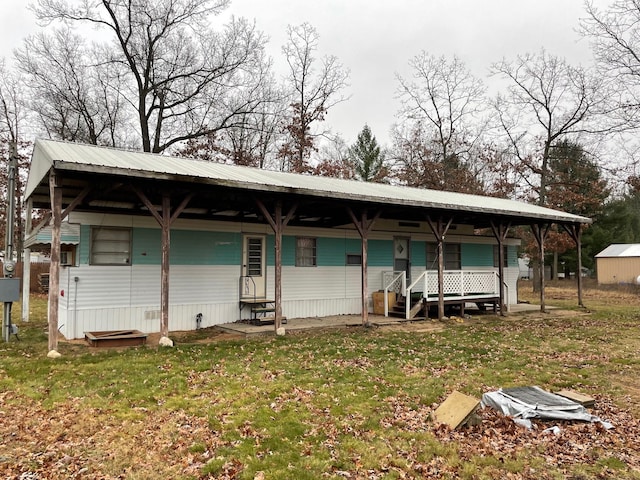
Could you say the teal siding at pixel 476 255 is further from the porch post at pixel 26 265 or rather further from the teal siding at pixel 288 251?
the porch post at pixel 26 265

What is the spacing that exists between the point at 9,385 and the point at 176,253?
5.14 metres

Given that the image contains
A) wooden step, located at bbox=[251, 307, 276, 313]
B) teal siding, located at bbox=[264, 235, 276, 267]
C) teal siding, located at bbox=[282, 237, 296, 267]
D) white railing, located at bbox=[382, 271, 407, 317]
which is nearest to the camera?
wooden step, located at bbox=[251, 307, 276, 313]

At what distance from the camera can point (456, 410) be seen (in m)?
4.57

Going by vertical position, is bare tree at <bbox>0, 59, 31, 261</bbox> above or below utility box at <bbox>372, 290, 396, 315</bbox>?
above

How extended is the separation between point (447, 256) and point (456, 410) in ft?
37.0

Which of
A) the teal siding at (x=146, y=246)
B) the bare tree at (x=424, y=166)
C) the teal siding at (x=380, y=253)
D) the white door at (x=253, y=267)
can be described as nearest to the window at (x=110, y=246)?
the teal siding at (x=146, y=246)

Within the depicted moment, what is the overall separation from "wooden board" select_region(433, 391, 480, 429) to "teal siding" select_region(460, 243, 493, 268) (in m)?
11.4

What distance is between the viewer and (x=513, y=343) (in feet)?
30.5

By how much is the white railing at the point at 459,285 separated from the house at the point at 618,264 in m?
19.5

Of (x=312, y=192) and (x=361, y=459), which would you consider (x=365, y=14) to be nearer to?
(x=312, y=192)

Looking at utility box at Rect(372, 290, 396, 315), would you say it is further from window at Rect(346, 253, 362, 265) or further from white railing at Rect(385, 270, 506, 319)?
window at Rect(346, 253, 362, 265)

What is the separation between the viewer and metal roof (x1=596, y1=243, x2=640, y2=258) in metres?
29.1

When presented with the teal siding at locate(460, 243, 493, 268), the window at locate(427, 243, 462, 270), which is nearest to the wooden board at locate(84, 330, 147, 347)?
the window at locate(427, 243, 462, 270)

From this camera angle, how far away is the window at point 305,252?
12523 mm
